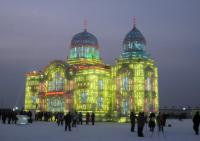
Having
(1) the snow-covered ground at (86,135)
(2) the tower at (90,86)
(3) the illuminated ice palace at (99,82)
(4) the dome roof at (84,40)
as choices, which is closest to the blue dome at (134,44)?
(3) the illuminated ice palace at (99,82)

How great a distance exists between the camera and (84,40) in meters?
69.4

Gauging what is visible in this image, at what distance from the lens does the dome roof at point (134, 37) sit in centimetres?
6625

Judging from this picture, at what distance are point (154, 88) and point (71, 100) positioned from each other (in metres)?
15.3

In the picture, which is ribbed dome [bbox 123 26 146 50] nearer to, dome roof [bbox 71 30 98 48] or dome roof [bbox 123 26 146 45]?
dome roof [bbox 123 26 146 45]

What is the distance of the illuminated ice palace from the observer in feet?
201

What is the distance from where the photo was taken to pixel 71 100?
6519 centimetres

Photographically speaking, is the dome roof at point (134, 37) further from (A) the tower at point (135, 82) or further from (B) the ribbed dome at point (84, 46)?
(B) the ribbed dome at point (84, 46)

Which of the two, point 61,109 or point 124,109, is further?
point 61,109

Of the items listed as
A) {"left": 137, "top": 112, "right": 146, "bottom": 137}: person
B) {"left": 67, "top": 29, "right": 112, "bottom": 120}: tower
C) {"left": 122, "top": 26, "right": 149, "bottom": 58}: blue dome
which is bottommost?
{"left": 137, "top": 112, "right": 146, "bottom": 137}: person

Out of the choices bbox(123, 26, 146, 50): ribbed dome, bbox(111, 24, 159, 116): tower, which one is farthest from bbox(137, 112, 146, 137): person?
bbox(123, 26, 146, 50): ribbed dome

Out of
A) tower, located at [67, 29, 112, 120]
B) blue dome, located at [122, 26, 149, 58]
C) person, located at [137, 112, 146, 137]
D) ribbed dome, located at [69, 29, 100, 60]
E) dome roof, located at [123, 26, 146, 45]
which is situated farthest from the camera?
ribbed dome, located at [69, 29, 100, 60]

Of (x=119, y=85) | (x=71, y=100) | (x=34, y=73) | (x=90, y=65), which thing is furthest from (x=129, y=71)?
(x=34, y=73)

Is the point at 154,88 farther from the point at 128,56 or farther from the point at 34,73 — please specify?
the point at 34,73

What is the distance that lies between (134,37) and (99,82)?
11092mm
